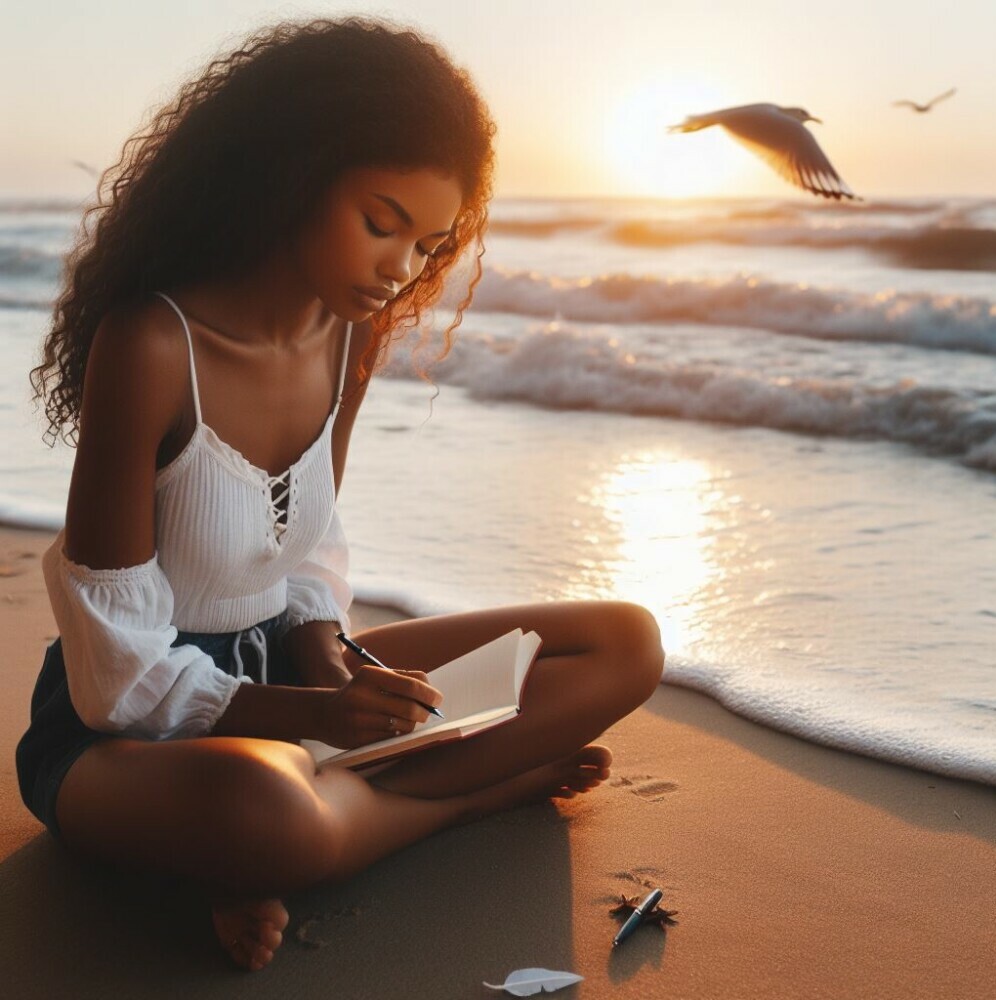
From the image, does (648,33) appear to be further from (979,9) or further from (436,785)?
(436,785)

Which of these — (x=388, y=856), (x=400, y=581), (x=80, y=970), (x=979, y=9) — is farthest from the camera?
(x=979, y=9)

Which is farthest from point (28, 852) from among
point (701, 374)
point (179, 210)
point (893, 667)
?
point (701, 374)

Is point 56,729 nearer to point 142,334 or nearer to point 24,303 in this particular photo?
point 142,334

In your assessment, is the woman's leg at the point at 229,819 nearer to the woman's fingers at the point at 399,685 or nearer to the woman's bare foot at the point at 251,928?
the woman's bare foot at the point at 251,928

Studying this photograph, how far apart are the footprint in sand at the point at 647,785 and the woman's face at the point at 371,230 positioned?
0.93 m

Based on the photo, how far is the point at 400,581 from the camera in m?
3.24

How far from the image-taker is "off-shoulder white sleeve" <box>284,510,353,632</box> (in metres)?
1.99

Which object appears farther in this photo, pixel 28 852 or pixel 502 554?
pixel 502 554

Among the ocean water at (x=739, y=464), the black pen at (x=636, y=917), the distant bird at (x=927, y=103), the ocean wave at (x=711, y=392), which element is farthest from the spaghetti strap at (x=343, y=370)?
the distant bird at (x=927, y=103)

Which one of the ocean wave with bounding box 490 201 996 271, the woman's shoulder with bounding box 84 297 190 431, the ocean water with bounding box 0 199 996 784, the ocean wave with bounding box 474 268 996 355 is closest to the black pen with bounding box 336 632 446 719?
the woman's shoulder with bounding box 84 297 190 431

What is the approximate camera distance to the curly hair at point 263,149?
164 centimetres

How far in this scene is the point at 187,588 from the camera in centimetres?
177

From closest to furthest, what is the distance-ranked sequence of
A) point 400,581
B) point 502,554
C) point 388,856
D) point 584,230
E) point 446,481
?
point 388,856, point 400,581, point 502,554, point 446,481, point 584,230

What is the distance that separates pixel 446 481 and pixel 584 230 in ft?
23.9
